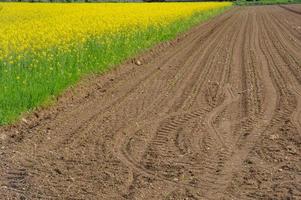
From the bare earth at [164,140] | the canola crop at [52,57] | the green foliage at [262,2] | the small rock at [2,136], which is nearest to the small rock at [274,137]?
the bare earth at [164,140]

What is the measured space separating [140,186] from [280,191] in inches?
60.7

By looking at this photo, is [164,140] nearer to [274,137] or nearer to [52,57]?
[274,137]

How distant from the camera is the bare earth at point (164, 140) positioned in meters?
6.31

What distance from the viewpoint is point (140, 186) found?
6.31 m

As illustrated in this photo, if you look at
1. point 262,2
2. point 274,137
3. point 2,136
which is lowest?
point 262,2

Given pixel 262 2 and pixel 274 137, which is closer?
pixel 274 137

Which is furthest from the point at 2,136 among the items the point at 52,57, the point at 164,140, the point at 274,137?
the point at 52,57

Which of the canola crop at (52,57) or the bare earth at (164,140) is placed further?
Result: the canola crop at (52,57)

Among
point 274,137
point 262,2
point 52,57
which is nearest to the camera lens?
point 274,137

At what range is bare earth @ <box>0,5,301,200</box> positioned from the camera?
20.7 ft

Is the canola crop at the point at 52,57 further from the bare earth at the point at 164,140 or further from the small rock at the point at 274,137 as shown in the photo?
the small rock at the point at 274,137

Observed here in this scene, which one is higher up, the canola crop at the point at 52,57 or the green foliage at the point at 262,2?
the canola crop at the point at 52,57

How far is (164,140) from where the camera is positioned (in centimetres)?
819

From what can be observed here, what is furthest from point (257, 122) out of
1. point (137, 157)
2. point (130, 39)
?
point (130, 39)
